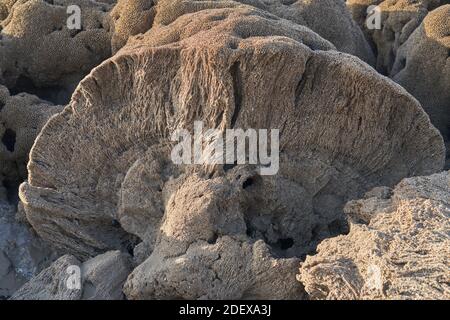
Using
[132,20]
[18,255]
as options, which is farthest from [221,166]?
[18,255]

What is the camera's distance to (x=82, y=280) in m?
5.29

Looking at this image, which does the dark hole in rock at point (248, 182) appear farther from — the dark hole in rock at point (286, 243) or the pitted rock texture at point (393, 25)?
the pitted rock texture at point (393, 25)

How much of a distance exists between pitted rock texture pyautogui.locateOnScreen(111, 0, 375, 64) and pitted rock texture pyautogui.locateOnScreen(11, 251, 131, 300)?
2.26 meters

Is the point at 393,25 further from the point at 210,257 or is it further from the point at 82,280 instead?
the point at 82,280

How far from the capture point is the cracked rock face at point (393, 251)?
4.11m

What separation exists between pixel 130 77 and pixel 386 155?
7.06 feet

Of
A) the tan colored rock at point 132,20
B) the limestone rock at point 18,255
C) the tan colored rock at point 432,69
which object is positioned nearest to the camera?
the limestone rock at point 18,255

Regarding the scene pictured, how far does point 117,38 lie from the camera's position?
22.0 ft

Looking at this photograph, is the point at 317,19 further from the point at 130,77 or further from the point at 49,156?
the point at 49,156

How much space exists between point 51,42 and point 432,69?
400 cm

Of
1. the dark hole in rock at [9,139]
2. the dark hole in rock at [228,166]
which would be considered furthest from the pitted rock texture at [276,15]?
the dark hole in rock at [228,166]

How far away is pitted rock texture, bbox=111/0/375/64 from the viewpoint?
6.38 meters

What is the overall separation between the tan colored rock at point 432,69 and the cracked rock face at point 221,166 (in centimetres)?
171

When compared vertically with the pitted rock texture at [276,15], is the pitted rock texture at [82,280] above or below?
below
